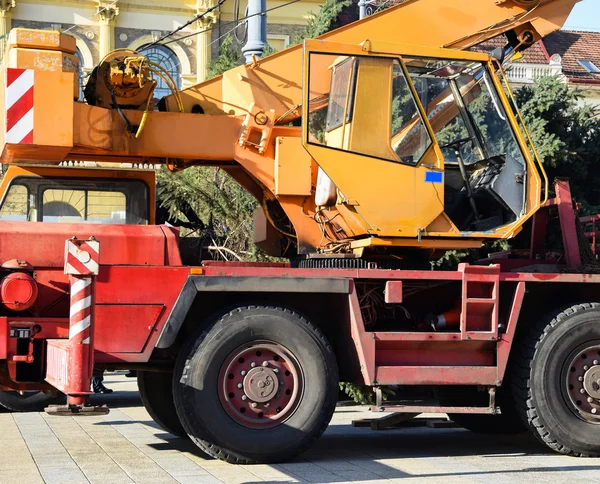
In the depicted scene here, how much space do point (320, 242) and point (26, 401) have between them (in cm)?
573

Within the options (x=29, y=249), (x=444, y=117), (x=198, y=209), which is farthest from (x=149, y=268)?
(x=198, y=209)

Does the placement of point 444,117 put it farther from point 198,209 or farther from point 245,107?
point 198,209

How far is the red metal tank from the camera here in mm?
8594

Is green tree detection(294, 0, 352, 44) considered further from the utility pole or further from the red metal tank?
the red metal tank

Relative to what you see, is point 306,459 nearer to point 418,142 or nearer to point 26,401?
point 418,142

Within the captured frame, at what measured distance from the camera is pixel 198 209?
1513 centimetres

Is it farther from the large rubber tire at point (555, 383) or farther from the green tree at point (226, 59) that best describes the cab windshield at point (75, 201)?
the green tree at point (226, 59)

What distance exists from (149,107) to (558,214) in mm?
3934

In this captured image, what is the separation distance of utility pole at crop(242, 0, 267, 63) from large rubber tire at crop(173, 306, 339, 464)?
7.21 meters

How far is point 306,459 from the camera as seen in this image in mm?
9383

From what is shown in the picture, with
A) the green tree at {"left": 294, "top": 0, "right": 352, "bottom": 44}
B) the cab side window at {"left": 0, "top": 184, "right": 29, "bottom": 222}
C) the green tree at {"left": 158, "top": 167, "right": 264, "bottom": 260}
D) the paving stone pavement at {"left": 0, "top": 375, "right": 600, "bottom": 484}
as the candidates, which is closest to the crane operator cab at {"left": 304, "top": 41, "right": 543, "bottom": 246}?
the paving stone pavement at {"left": 0, "top": 375, "right": 600, "bottom": 484}

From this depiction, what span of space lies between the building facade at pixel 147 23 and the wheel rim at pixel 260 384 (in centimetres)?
3800

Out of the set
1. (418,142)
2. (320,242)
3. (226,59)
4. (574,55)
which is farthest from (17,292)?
(574,55)

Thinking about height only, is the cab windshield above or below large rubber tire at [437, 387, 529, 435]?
above
